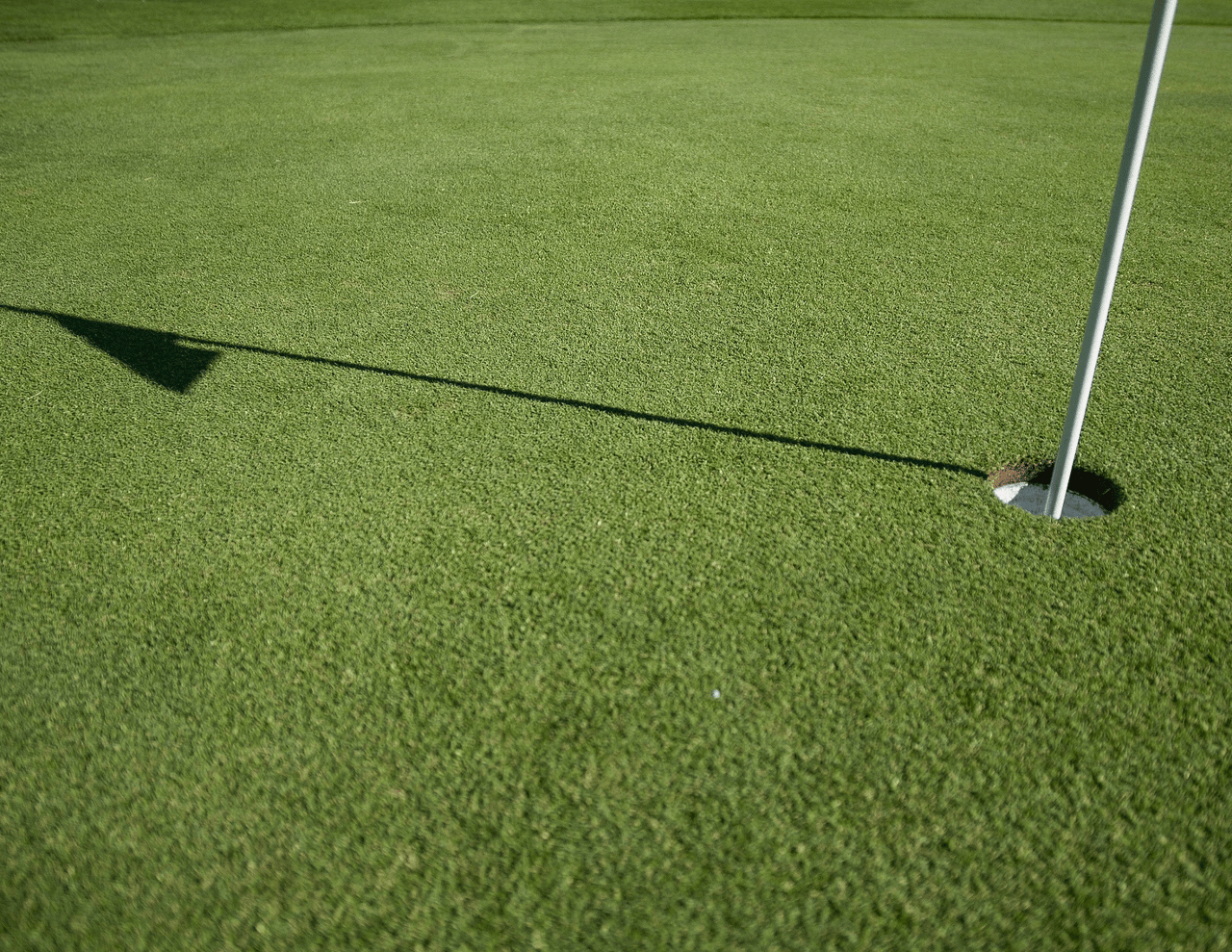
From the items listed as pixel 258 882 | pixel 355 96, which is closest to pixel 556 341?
pixel 258 882

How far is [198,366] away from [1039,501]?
301 centimetres

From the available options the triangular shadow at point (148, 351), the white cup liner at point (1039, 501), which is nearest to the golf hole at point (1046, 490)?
the white cup liner at point (1039, 501)

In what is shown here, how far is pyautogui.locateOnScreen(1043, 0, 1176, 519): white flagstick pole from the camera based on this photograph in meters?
1.52

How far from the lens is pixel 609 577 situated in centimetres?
205

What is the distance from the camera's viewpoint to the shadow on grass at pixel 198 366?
99.3 inches

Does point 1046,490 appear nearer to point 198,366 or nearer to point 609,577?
point 609,577

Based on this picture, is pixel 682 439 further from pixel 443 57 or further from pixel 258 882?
pixel 443 57

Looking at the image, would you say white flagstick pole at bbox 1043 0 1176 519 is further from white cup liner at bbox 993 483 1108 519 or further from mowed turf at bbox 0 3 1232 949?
mowed turf at bbox 0 3 1232 949

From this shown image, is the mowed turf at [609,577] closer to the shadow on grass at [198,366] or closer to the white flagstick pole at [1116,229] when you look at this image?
the shadow on grass at [198,366]

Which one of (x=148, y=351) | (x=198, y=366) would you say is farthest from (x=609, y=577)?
(x=148, y=351)

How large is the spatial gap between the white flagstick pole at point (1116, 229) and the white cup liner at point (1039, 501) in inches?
2.7

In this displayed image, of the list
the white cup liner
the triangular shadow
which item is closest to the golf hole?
the white cup liner

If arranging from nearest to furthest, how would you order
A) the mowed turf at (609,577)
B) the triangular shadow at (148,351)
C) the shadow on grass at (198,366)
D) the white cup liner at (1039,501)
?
the mowed turf at (609,577) → the white cup liner at (1039,501) → the shadow on grass at (198,366) → the triangular shadow at (148,351)

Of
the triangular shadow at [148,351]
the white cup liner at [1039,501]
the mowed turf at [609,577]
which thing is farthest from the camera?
the triangular shadow at [148,351]
